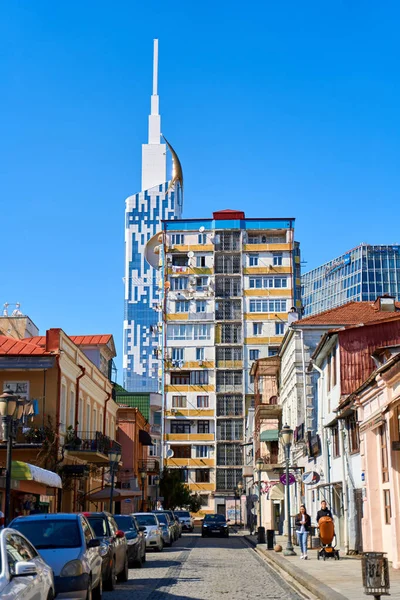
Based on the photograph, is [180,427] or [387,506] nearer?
[387,506]

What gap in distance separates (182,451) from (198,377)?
7997 mm

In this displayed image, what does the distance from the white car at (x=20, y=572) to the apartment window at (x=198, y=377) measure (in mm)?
78817

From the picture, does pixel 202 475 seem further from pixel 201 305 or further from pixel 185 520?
pixel 185 520

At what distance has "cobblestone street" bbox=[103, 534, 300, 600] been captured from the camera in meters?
15.8

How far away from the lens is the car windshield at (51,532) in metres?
13.4

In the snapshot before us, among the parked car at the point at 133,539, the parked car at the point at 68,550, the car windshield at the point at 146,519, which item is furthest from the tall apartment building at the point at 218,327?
the parked car at the point at 68,550

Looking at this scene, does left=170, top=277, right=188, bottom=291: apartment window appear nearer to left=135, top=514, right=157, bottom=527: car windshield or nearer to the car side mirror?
left=135, top=514, right=157, bottom=527: car windshield

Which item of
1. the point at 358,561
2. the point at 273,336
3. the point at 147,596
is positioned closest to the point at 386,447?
the point at 358,561

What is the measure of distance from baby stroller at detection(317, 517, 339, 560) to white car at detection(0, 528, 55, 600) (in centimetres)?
1530

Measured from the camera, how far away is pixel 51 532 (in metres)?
13.7

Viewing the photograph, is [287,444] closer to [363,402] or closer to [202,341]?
[363,402]

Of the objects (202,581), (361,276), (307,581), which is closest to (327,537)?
(202,581)

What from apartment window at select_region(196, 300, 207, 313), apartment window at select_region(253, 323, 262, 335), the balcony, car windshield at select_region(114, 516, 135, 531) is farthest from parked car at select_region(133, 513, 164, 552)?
apartment window at select_region(196, 300, 207, 313)

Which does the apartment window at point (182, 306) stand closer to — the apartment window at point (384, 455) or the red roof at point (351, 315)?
the red roof at point (351, 315)
